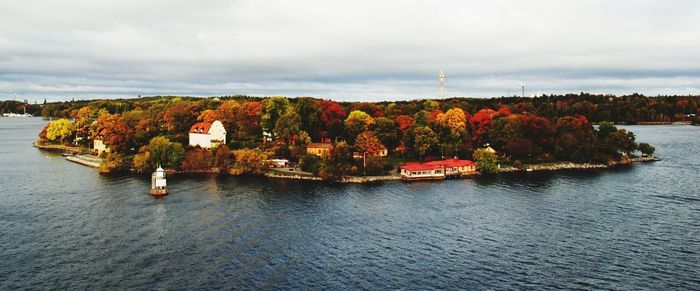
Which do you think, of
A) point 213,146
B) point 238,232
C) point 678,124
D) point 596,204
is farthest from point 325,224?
point 678,124

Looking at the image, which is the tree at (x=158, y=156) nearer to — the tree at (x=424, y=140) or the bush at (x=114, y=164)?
the bush at (x=114, y=164)

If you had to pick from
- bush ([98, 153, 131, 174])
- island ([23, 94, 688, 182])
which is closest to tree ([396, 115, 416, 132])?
island ([23, 94, 688, 182])

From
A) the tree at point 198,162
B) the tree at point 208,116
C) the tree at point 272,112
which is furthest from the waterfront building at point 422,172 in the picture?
the tree at point 208,116

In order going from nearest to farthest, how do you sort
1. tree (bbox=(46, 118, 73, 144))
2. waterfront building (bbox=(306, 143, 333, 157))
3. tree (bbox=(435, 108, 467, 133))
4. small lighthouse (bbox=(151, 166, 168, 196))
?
small lighthouse (bbox=(151, 166, 168, 196))
waterfront building (bbox=(306, 143, 333, 157))
tree (bbox=(435, 108, 467, 133))
tree (bbox=(46, 118, 73, 144))

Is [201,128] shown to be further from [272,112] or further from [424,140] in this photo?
[424,140]

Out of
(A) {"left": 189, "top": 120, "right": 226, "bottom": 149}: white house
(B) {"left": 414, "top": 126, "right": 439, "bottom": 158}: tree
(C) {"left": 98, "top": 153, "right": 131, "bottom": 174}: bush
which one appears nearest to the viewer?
(C) {"left": 98, "top": 153, "right": 131, "bottom": 174}: bush

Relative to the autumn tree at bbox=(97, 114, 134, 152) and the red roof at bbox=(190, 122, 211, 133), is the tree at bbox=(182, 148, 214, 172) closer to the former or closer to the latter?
the red roof at bbox=(190, 122, 211, 133)

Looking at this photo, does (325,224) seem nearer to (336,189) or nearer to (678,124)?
(336,189)
